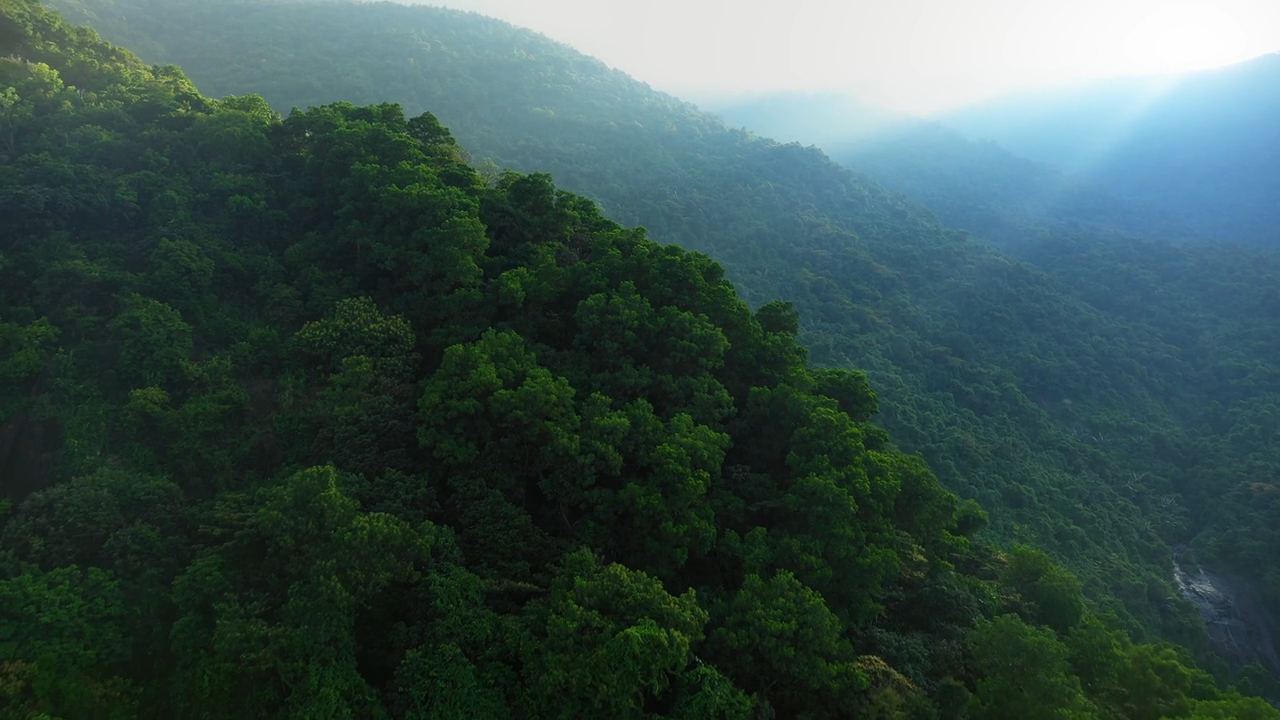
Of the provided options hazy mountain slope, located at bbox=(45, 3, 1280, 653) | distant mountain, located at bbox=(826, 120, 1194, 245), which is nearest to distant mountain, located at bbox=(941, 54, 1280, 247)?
distant mountain, located at bbox=(826, 120, 1194, 245)

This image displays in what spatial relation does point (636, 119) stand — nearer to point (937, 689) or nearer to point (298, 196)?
point (298, 196)

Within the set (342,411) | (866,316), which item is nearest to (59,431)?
(342,411)

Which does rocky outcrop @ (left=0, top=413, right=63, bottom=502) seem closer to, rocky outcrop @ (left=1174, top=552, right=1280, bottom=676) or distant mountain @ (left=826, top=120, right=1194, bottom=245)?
rocky outcrop @ (left=1174, top=552, right=1280, bottom=676)

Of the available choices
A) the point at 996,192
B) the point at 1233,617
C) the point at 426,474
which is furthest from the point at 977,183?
the point at 426,474

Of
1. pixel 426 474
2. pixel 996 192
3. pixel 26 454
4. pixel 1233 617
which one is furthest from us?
pixel 996 192

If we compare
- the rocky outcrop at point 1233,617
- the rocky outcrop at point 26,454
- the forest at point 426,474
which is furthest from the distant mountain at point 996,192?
the rocky outcrop at point 26,454

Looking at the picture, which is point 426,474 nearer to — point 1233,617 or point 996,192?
point 1233,617

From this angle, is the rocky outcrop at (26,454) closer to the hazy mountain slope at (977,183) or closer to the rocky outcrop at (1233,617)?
the rocky outcrop at (1233,617)
